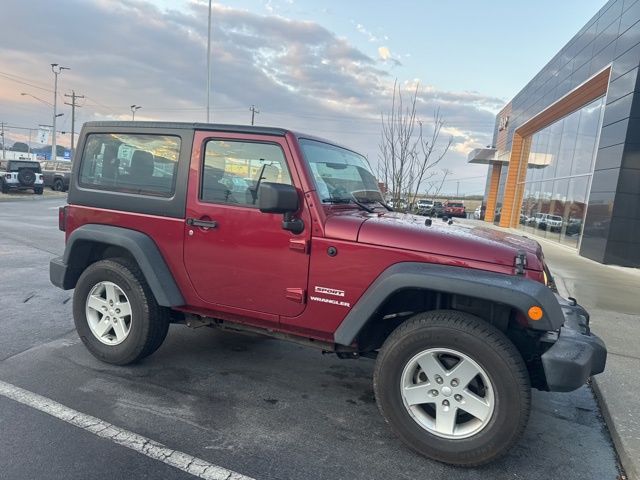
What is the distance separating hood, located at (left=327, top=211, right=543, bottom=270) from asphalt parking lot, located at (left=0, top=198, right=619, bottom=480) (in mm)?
1272

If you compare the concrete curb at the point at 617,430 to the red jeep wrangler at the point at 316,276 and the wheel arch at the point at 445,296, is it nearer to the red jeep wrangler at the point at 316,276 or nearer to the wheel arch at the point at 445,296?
the red jeep wrangler at the point at 316,276

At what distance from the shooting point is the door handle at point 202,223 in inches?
136

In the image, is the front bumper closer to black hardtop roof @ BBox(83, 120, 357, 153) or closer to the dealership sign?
black hardtop roof @ BBox(83, 120, 357, 153)

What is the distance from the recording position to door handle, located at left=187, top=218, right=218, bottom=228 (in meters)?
3.44

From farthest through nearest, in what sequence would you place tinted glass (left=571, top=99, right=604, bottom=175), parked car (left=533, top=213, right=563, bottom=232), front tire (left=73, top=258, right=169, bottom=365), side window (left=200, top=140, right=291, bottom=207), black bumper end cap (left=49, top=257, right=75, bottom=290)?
parked car (left=533, top=213, right=563, bottom=232) < tinted glass (left=571, top=99, right=604, bottom=175) < black bumper end cap (left=49, top=257, right=75, bottom=290) < front tire (left=73, top=258, right=169, bottom=365) < side window (left=200, top=140, right=291, bottom=207)

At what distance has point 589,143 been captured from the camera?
15.8 metres

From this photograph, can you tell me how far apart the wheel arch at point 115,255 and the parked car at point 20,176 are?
2358cm

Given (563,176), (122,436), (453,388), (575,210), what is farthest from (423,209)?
(122,436)

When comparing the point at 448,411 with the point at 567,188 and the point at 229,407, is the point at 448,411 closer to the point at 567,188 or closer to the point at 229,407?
the point at 229,407

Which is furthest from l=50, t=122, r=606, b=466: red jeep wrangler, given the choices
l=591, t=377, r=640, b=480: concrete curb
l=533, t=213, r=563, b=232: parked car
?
l=533, t=213, r=563, b=232: parked car

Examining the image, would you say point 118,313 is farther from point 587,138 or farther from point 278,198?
point 587,138

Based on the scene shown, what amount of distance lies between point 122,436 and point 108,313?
132 cm

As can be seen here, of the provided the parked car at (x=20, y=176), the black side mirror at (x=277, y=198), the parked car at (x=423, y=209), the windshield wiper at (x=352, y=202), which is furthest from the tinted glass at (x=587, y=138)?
the parked car at (x=20, y=176)

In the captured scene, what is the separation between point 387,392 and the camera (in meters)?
2.96
